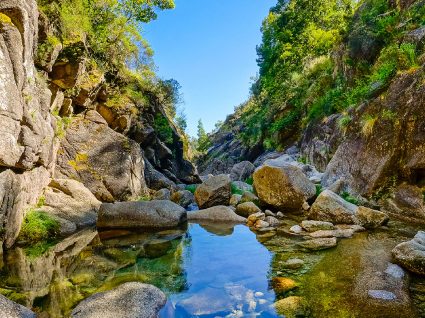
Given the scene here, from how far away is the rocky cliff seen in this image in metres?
7.38

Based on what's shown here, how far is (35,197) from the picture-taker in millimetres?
9406

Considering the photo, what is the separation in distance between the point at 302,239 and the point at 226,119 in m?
61.1

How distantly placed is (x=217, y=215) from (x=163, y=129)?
1336 centimetres

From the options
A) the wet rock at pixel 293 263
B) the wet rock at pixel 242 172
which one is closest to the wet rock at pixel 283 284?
the wet rock at pixel 293 263

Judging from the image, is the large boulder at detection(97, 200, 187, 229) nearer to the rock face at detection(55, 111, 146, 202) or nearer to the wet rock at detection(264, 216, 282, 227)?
the rock face at detection(55, 111, 146, 202)

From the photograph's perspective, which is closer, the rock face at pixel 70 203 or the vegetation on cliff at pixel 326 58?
the rock face at pixel 70 203

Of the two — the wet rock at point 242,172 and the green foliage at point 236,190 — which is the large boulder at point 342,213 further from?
the wet rock at point 242,172

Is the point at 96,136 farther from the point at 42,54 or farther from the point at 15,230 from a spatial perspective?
the point at 15,230

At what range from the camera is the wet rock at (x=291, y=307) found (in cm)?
405

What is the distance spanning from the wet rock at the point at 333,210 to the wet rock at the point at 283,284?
4.30 m

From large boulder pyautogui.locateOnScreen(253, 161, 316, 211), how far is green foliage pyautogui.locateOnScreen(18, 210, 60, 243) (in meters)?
7.30

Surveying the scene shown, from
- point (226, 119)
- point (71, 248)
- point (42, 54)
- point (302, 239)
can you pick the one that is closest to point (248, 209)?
point (302, 239)

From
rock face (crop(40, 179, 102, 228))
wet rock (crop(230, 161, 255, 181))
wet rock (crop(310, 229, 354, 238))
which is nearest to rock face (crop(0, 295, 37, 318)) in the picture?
rock face (crop(40, 179, 102, 228))

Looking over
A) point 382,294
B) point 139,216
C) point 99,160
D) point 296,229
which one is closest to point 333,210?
point 296,229
